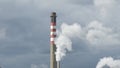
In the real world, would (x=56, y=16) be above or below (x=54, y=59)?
above

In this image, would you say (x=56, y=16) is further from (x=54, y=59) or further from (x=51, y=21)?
(x=54, y=59)

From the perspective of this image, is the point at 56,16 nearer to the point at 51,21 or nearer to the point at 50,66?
the point at 51,21

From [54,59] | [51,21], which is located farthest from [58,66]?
[51,21]

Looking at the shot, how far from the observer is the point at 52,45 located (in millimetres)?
118688

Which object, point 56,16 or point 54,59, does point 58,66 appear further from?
point 56,16

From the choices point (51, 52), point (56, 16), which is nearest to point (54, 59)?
point (51, 52)

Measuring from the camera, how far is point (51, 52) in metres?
119

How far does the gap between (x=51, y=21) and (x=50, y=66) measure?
1035 centimetres

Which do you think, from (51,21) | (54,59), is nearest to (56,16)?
(51,21)

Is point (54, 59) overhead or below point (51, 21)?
below

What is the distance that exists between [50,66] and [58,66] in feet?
10.5

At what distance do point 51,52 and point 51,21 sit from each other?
729 centimetres

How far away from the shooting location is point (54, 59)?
389ft

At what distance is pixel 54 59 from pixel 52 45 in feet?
10.5
